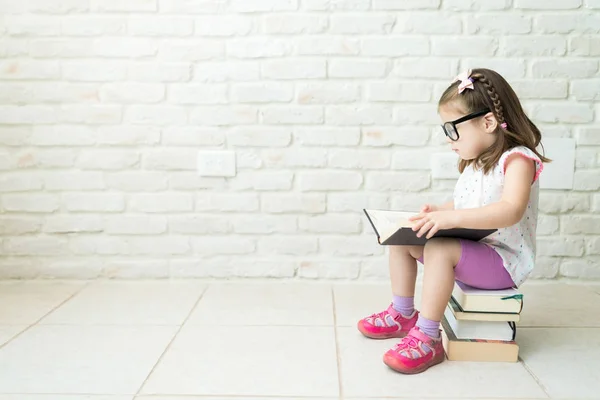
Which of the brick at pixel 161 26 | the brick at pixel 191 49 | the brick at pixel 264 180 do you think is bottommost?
the brick at pixel 264 180

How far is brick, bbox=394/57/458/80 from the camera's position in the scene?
77.9 inches

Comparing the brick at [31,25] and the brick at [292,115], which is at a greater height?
the brick at [31,25]

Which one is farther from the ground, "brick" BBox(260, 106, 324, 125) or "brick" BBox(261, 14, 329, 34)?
"brick" BBox(261, 14, 329, 34)

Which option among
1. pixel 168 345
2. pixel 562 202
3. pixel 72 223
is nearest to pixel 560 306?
pixel 562 202

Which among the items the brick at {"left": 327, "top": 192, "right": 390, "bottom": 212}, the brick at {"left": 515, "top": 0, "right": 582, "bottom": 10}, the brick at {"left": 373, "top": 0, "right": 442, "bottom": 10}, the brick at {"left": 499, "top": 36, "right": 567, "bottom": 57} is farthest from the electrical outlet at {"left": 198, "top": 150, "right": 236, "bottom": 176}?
the brick at {"left": 515, "top": 0, "right": 582, "bottom": 10}

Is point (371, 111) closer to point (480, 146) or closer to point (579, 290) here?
point (480, 146)

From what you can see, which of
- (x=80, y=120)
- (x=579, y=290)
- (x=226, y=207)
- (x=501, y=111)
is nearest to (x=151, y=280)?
(x=226, y=207)

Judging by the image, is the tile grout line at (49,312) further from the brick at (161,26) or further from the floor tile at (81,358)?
the brick at (161,26)

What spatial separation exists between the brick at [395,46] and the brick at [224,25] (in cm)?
40

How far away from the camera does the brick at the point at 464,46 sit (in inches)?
77.5

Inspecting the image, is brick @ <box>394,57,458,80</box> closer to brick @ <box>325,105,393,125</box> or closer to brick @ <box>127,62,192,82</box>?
brick @ <box>325,105,393,125</box>

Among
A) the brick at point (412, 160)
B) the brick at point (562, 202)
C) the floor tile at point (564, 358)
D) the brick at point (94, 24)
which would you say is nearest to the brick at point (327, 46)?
the brick at point (412, 160)

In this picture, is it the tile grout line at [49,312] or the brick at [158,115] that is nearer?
the tile grout line at [49,312]

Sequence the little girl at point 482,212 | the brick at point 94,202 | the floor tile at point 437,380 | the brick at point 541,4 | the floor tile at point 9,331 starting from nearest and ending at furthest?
the floor tile at point 437,380 → the little girl at point 482,212 → the floor tile at point 9,331 → the brick at point 541,4 → the brick at point 94,202
